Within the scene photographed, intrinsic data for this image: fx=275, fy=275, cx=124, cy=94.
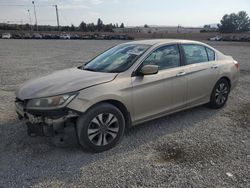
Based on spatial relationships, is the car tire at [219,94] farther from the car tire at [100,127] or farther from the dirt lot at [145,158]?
the car tire at [100,127]

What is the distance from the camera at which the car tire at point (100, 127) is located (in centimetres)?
378

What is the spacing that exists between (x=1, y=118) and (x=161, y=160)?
3.34 metres

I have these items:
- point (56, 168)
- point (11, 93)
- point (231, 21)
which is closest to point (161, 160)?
point (56, 168)

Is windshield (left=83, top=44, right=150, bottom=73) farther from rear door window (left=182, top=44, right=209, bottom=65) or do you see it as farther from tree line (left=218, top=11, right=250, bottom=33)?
tree line (left=218, top=11, right=250, bottom=33)

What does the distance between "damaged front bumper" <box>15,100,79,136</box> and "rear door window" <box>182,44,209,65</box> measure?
8.38 feet

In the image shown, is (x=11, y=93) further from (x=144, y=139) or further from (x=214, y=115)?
(x=214, y=115)

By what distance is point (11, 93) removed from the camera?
292 inches

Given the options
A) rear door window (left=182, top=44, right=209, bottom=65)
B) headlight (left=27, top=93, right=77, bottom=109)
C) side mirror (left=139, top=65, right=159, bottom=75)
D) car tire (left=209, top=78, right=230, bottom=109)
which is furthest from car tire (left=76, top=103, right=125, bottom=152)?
car tire (left=209, top=78, right=230, bottom=109)

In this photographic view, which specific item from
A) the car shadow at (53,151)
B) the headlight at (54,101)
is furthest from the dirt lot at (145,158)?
the headlight at (54,101)

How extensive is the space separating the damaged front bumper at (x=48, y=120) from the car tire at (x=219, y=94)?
3.29 m

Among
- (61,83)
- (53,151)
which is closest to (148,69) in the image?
(61,83)

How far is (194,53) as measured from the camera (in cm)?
540

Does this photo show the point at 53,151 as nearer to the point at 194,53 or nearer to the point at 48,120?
the point at 48,120

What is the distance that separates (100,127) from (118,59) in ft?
4.37
